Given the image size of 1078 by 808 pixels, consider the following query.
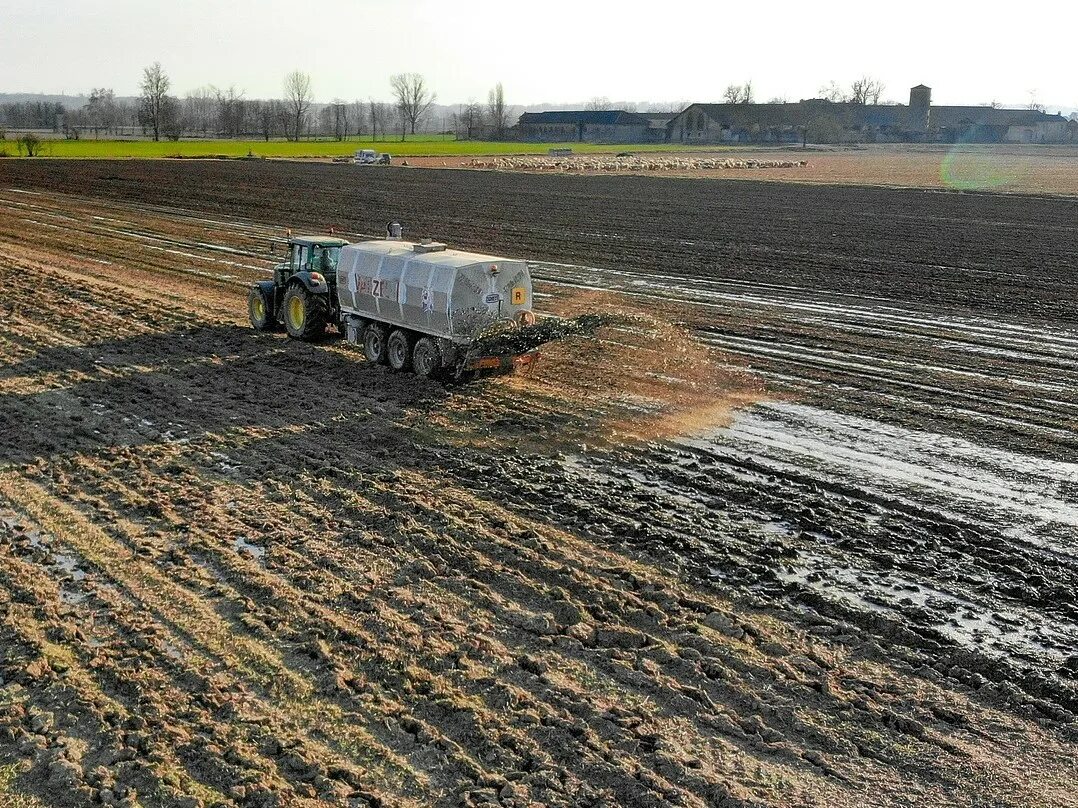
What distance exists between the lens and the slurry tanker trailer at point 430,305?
1567cm

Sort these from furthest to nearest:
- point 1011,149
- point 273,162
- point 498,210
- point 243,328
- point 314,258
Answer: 1. point 1011,149
2. point 273,162
3. point 498,210
4. point 243,328
5. point 314,258

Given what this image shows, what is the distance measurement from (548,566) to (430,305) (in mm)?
6675

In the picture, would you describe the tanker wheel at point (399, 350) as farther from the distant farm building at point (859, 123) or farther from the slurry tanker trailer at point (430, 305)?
the distant farm building at point (859, 123)

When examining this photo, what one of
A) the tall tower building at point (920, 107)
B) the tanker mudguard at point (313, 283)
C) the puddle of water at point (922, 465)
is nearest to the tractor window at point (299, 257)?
the tanker mudguard at point (313, 283)

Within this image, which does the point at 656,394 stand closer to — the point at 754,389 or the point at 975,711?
the point at 754,389

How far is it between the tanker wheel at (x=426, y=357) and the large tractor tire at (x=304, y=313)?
2953mm

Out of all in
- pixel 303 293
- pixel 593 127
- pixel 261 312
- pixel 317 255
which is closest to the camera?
pixel 303 293

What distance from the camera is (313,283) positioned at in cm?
1875

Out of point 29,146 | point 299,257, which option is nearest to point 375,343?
point 299,257

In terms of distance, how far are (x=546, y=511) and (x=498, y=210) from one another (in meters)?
34.1

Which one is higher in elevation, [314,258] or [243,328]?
[314,258]

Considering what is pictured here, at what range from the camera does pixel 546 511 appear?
11.6 metres

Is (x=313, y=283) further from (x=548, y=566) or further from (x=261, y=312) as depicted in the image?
(x=548, y=566)

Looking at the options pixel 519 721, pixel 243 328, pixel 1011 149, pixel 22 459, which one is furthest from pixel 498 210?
pixel 1011 149
